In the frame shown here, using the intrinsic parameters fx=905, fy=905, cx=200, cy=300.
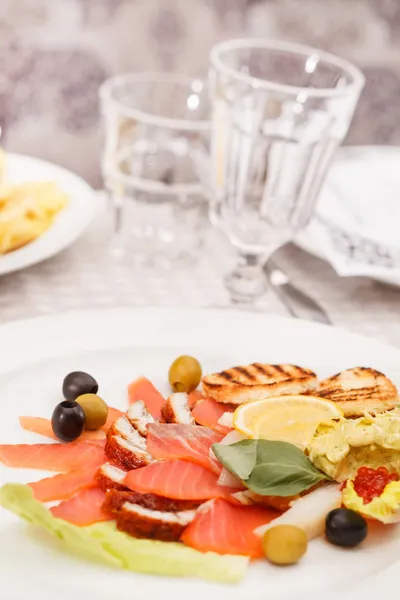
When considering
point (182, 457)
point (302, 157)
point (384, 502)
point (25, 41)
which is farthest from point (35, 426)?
point (25, 41)

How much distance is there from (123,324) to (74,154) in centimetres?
125

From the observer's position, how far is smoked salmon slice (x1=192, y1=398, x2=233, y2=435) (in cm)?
115

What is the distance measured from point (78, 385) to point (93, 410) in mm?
64

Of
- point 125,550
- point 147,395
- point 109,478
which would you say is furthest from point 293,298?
point 125,550

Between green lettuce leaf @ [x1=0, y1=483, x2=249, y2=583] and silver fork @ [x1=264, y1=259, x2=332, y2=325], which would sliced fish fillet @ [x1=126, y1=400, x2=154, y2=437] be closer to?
green lettuce leaf @ [x1=0, y1=483, x2=249, y2=583]

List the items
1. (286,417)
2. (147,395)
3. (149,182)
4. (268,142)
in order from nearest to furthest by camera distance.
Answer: (286,417)
(147,395)
(268,142)
(149,182)

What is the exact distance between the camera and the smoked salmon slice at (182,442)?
1.06 meters

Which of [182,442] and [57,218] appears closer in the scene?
[182,442]

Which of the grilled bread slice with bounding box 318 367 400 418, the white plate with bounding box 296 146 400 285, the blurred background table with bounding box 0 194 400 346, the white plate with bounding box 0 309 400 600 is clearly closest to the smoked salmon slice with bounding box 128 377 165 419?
the white plate with bounding box 0 309 400 600

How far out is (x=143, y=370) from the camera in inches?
51.4

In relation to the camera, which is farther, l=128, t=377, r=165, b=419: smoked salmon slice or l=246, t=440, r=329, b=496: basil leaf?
l=128, t=377, r=165, b=419: smoked salmon slice

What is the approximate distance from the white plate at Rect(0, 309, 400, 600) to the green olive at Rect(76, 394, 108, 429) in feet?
0.22

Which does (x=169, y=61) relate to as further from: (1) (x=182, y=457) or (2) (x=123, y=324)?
(1) (x=182, y=457)

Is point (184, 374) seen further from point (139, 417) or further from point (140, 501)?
point (140, 501)
